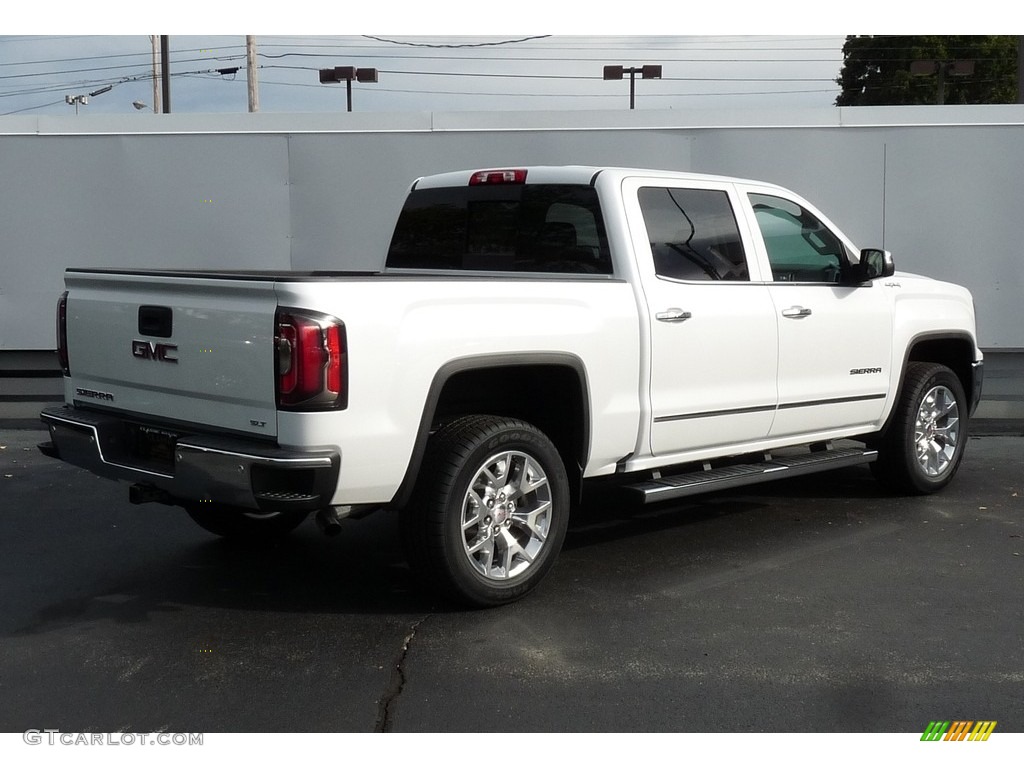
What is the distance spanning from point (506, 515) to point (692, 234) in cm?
188

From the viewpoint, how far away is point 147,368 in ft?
15.9

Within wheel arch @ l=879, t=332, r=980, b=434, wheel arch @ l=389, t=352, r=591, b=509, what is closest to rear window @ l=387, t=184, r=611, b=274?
wheel arch @ l=389, t=352, r=591, b=509

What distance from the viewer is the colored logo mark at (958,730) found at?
3.64 m

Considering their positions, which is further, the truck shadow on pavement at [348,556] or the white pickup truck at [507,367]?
the truck shadow on pavement at [348,556]

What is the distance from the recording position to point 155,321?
15.7ft

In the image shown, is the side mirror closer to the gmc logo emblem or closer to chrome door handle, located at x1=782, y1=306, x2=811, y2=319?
chrome door handle, located at x1=782, y1=306, x2=811, y2=319

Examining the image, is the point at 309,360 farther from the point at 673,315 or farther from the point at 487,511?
the point at 673,315

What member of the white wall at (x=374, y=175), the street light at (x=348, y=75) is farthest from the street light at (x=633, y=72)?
the white wall at (x=374, y=175)

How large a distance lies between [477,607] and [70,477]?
14.7 feet

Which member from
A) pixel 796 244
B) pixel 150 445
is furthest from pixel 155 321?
pixel 796 244

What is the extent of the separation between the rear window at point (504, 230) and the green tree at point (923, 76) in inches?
1818

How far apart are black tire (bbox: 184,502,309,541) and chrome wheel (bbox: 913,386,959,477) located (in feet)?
13.1

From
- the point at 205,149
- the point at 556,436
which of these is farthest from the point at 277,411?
the point at 205,149

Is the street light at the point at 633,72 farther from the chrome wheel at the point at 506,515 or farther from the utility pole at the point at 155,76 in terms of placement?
the chrome wheel at the point at 506,515
